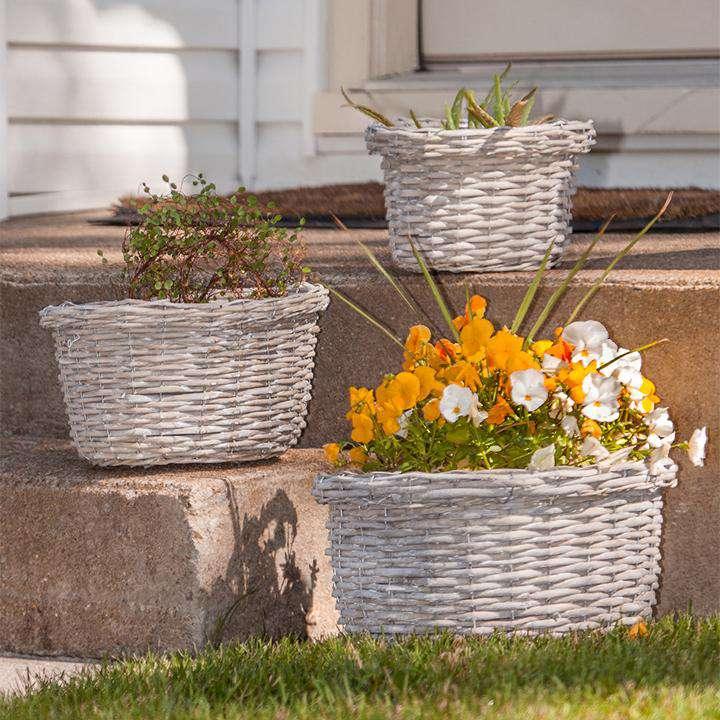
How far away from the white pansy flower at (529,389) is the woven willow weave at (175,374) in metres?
0.43

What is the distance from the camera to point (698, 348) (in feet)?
7.52

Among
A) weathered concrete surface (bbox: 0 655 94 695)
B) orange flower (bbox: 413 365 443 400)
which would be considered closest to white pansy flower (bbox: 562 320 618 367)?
orange flower (bbox: 413 365 443 400)

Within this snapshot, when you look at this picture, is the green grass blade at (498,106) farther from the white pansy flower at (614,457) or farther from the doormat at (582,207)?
the doormat at (582,207)

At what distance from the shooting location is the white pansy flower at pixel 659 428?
211 centimetres

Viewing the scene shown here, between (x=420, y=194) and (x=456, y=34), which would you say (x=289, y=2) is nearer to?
(x=456, y=34)

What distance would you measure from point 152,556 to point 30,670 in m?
0.26

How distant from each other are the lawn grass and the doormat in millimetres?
1447

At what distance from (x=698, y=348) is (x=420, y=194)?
523 millimetres

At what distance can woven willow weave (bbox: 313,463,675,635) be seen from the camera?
1.99 m

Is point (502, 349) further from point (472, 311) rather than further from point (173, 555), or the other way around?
point (173, 555)

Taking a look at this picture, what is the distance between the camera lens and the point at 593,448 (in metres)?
2.03

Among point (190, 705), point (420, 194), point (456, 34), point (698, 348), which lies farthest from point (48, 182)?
point (190, 705)

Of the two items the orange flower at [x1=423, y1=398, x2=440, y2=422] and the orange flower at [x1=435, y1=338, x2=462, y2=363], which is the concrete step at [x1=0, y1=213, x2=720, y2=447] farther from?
the orange flower at [x1=423, y1=398, x2=440, y2=422]

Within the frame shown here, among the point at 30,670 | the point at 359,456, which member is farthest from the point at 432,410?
the point at 30,670
